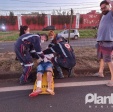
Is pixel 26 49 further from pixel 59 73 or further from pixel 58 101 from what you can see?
pixel 58 101

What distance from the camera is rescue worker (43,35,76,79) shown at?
489 cm

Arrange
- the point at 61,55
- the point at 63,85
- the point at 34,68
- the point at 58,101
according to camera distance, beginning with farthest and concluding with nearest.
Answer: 1. the point at 34,68
2. the point at 61,55
3. the point at 63,85
4. the point at 58,101

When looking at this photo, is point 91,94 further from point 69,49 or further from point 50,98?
point 69,49

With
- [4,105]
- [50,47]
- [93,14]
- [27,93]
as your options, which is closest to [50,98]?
[27,93]

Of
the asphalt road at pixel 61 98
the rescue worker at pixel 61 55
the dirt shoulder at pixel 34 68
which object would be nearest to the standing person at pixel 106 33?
the asphalt road at pixel 61 98

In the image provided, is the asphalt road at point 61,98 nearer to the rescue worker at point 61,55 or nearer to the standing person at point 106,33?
the rescue worker at point 61,55

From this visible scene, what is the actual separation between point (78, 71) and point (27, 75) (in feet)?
4.72

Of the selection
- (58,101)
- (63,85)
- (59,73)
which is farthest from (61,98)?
(59,73)

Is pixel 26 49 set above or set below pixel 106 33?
below

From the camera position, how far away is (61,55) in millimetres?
4949

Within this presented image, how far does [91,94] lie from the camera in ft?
13.2

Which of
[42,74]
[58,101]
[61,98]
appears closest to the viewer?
[58,101]

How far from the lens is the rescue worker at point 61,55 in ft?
16.1

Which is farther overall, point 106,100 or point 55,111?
point 106,100
